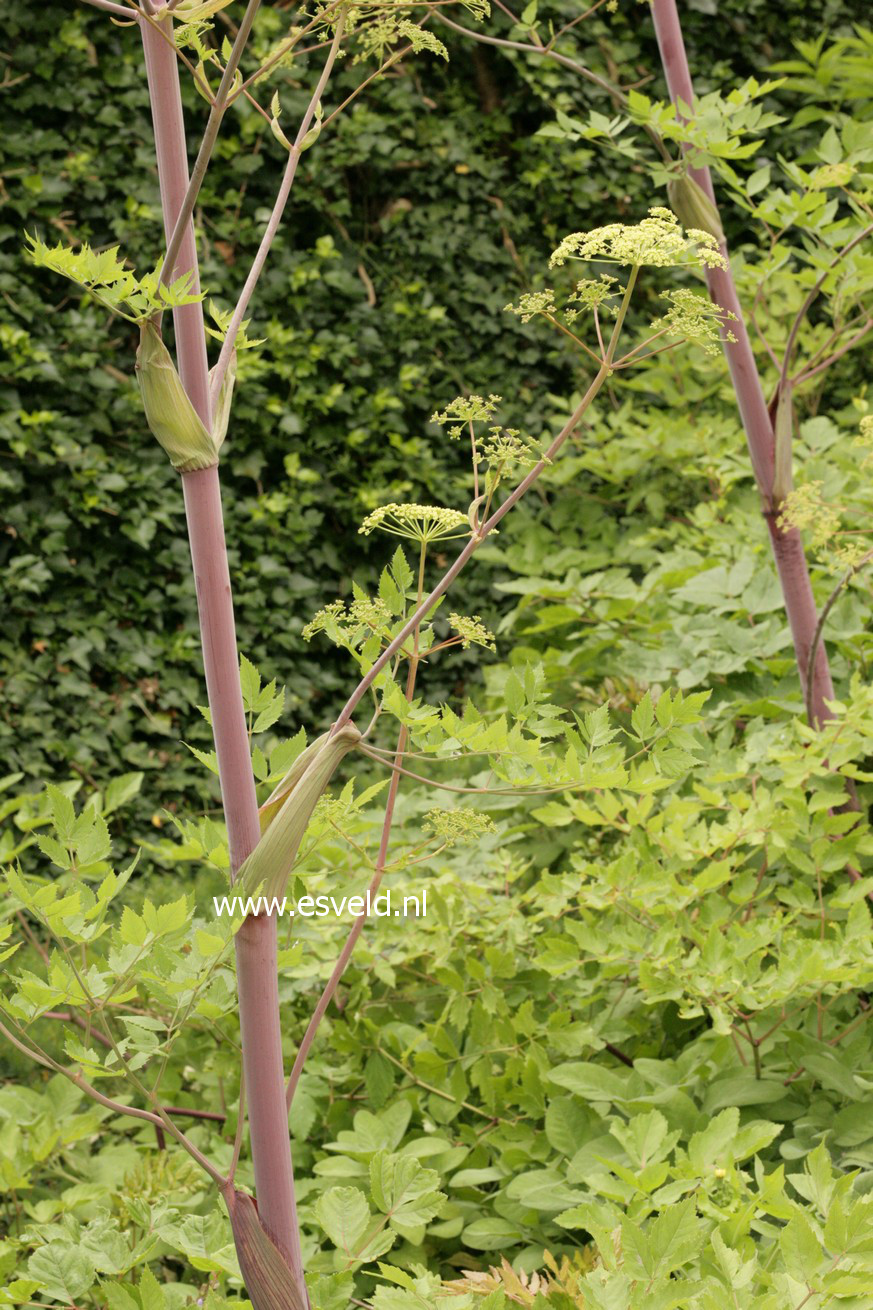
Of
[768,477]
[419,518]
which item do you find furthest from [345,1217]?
[768,477]

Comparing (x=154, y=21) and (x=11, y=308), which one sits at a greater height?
(x=11, y=308)

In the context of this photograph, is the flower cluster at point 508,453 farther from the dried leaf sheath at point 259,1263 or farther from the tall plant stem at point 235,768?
the dried leaf sheath at point 259,1263

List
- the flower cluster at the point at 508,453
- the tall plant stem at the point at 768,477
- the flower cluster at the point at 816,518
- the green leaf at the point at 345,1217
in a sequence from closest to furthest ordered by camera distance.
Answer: the flower cluster at the point at 508,453 → the green leaf at the point at 345,1217 → the flower cluster at the point at 816,518 → the tall plant stem at the point at 768,477

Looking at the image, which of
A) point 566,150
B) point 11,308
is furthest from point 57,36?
point 566,150

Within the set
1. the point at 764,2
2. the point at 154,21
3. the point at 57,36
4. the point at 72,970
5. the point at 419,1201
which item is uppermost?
the point at 764,2

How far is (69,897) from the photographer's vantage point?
0.96m

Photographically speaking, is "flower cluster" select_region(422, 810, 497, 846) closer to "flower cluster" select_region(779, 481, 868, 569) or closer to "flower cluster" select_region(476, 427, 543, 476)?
"flower cluster" select_region(476, 427, 543, 476)

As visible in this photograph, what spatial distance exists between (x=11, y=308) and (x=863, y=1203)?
330 centimetres

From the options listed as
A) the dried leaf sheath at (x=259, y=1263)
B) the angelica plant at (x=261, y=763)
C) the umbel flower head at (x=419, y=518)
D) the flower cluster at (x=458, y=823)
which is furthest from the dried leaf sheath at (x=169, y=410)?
the dried leaf sheath at (x=259, y=1263)

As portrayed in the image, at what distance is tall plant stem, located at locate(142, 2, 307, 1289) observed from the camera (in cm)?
106

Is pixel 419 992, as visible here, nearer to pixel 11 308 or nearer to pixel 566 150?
pixel 11 308

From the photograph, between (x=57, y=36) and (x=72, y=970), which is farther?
(x=57, y=36)

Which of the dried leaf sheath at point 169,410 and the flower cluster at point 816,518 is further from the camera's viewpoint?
the flower cluster at point 816,518

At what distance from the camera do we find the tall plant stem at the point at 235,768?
41.8 inches
